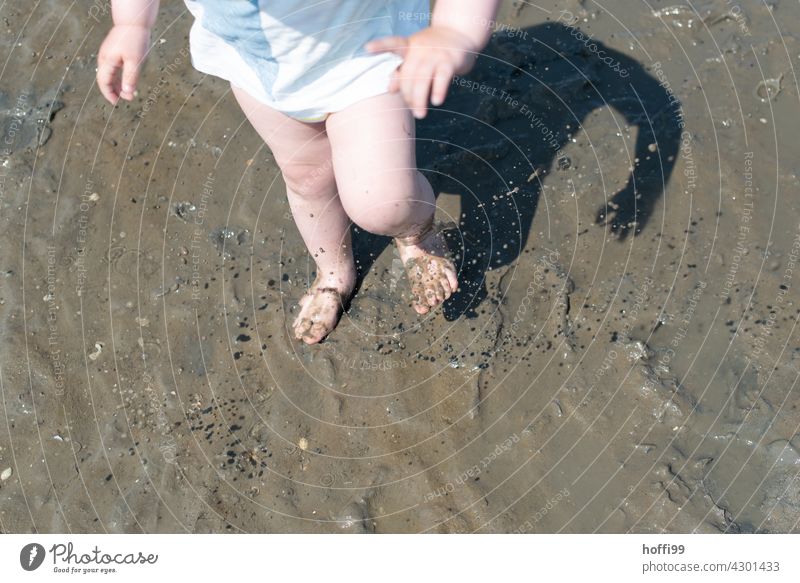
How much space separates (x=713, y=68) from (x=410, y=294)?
1252mm

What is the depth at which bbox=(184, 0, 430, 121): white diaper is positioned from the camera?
5.40 feet

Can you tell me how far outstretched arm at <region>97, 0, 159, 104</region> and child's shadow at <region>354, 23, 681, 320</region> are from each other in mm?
836

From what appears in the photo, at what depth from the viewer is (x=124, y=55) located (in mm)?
1729

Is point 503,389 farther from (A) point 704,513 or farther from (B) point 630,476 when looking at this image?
(A) point 704,513

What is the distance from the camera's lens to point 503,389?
211cm

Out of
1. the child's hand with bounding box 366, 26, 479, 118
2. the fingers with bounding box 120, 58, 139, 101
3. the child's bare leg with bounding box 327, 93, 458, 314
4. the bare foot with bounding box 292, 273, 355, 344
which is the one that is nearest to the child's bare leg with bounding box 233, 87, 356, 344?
the bare foot with bounding box 292, 273, 355, 344

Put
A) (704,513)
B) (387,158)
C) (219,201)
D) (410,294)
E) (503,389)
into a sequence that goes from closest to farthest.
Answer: (387,158), (704,513), (503,389), (410,294), (219,201)

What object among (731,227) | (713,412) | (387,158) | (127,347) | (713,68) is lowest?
(127,347)

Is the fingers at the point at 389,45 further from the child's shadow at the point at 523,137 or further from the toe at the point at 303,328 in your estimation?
the toe at the point at 303,328

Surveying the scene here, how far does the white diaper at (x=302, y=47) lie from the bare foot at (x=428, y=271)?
557 millimetres

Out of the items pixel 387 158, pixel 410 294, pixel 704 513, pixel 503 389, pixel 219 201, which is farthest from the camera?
pixel 219 201

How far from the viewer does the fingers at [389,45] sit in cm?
166

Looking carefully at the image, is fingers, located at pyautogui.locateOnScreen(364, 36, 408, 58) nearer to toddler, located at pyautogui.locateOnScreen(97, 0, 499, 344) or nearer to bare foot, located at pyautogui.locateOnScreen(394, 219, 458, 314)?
toddler, located at pyautogui.locateOnScreen(97, 0, 499, 344)

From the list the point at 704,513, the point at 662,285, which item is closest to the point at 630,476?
the point at 704,513
